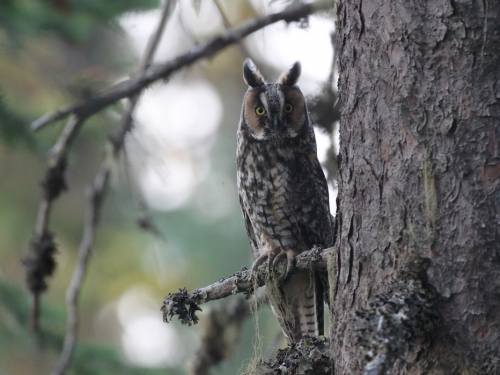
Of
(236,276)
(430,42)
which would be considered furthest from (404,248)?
(236,276)

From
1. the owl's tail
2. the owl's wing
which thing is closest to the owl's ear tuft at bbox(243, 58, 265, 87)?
the owl's wing

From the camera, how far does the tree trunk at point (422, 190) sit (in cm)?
147

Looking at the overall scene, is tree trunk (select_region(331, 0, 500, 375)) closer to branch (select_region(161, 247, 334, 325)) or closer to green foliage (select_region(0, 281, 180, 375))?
branch (select_region(161, 247, 334, 325))

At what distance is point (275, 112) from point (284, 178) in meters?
0.35

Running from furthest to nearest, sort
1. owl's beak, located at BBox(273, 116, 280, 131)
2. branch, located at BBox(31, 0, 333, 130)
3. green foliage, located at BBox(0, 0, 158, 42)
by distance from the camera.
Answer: green foliage, located at BBox(0, 0, 158, 42) → owl's beak, located at BBox(273, 116, 280, 131) → branch, located at BBox(31, 0, 333, 130)

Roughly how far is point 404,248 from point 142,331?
7.85 metres

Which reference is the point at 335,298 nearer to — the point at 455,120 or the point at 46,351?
the point at 455,120

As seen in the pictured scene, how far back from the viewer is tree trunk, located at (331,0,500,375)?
1.47m

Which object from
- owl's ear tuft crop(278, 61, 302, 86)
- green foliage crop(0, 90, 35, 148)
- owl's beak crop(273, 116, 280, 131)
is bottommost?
owl's beak crop(273, 116, 280, 131)

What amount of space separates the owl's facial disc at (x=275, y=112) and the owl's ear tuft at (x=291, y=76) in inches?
1.6

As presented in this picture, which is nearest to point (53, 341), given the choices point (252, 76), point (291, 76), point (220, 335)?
point (220, 335)

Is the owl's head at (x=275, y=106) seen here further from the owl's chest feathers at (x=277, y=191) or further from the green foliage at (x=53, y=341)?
the green foliage at (x=53, y=341)

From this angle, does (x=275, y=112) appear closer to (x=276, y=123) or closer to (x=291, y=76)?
(x=276, y=123)

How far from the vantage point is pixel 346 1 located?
6.08 ft
